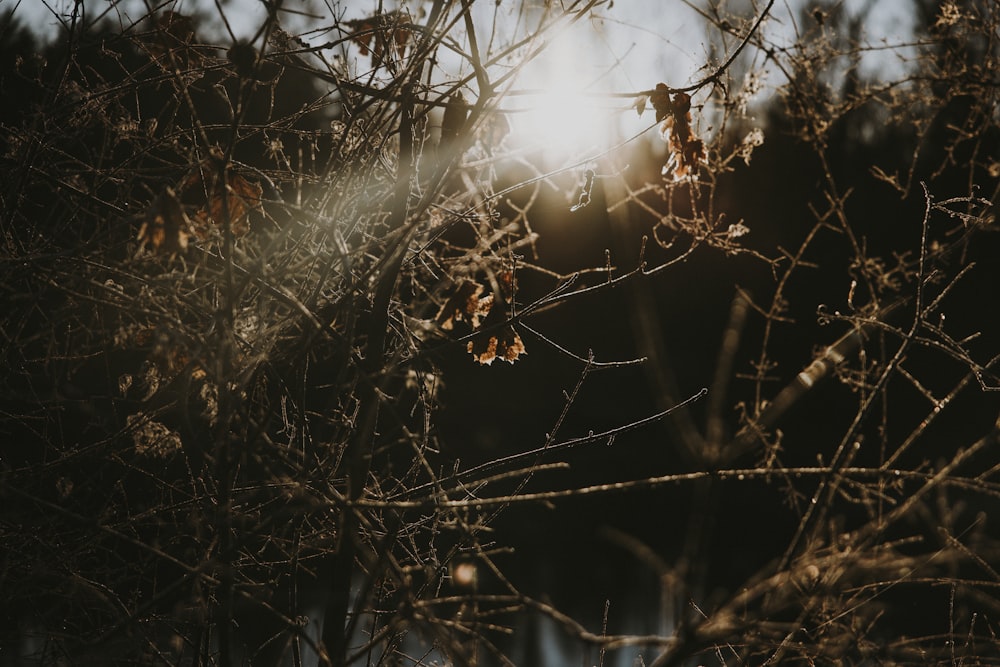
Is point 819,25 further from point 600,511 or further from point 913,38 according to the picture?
point 600,511

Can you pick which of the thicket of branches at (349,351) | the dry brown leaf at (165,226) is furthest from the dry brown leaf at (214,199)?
the dry brown leaf at (165,226)

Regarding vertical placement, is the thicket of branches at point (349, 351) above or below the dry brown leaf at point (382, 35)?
below

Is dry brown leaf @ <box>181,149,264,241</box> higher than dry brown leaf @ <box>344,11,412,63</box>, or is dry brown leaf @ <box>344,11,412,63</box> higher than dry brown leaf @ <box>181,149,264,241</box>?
dry brown leaf @ <box>344,11,412,63</box>

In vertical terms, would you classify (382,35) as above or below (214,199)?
above

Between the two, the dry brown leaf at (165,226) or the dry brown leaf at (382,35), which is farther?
the dry brown leaf at (382,35)

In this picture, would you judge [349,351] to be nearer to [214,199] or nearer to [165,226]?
[165,226]

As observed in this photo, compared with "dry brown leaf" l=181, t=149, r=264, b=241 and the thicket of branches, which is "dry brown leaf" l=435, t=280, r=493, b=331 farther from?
"dry brown leaf" l=181, t=149, r=264, b=241

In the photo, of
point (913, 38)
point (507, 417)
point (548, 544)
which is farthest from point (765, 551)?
point (913, 38)

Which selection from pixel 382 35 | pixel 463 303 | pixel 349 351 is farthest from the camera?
pixel 382 35

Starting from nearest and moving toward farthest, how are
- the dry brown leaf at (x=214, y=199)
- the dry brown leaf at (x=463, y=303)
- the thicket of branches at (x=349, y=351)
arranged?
the thicket of branches at (x=349, y=351) < the dry brown leaf at (x=214, y=199) < the dry brown leaf at (x=463, y=303)

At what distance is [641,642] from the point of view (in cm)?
123

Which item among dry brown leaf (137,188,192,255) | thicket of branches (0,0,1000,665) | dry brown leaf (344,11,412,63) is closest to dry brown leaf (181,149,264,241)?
thicket of branches (0,0,1000,665)

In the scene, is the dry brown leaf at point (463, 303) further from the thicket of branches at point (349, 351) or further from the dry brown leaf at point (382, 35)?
the dry brown leaf at point (382, 35)

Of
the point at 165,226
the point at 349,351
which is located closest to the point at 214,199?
the point at 165,226
